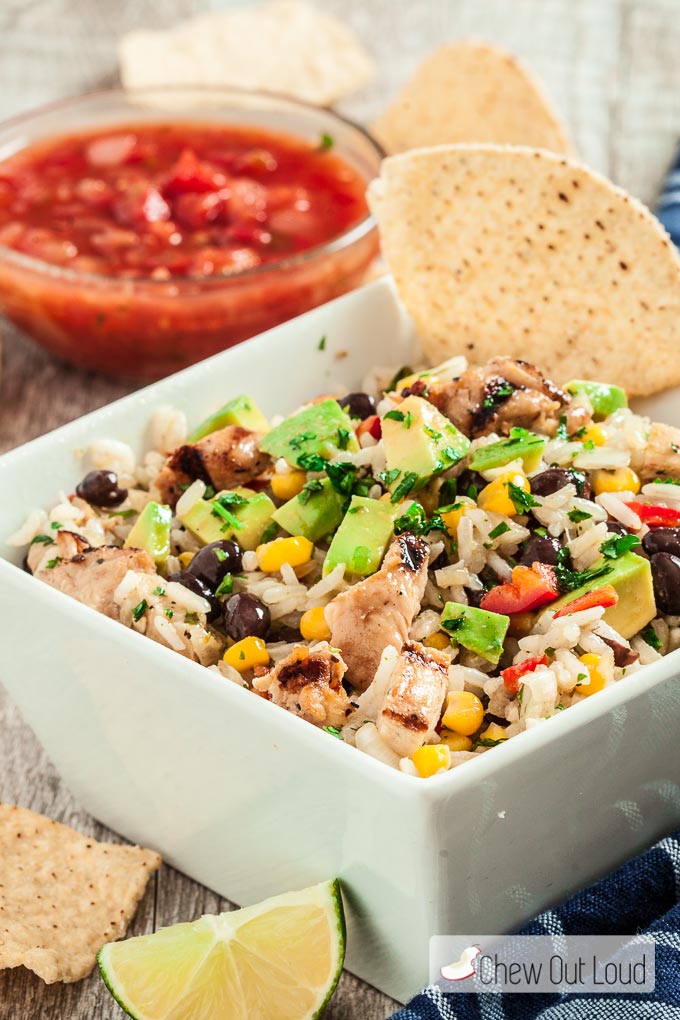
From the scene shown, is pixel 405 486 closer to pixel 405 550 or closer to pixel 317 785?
pixel 405 550

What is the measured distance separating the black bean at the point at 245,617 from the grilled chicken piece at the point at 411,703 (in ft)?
1.30

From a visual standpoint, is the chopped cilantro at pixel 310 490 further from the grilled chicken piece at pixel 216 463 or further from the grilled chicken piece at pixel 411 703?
the grilled chicken piece at pixel 411 703

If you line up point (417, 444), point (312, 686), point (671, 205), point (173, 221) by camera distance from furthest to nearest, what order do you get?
1. point (671, 205)
2. point (173, 221)
3. point (417, 444)
4. point (312, 686)

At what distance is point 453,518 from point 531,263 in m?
1.01

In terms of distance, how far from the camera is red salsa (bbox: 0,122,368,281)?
4797 mm

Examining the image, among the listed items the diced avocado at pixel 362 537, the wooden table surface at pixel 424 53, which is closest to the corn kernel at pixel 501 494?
the diced avocado at pixel 362 537

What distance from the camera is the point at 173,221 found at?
194 inches

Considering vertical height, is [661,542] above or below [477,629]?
above

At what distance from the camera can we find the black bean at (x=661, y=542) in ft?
9.64

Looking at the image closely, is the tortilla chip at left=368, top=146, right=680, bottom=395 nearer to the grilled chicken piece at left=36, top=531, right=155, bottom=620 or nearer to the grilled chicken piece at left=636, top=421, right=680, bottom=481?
the grilled chicken piece at left=636, top=421, right=680, bottom=481

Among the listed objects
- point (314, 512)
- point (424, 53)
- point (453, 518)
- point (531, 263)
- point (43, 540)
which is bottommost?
point (424, 53)

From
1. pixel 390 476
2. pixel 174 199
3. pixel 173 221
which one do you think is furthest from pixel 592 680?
pixel 174 199

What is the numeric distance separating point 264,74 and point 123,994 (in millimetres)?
4562

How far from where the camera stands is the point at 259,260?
4.81 m
